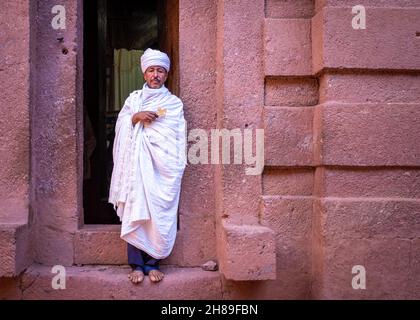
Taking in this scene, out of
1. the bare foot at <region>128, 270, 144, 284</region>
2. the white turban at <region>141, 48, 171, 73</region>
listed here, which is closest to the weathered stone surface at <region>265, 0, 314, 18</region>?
the white turban at <region>141, 48, 171, 73</region>

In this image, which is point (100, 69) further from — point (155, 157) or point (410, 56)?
point (410, 56)

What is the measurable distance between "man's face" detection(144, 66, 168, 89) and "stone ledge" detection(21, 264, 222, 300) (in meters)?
1.67

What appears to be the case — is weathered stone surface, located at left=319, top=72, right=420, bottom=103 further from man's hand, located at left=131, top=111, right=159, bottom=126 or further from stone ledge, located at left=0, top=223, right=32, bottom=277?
stone ledge, located at left=0, top=223, right=32, bottom=277

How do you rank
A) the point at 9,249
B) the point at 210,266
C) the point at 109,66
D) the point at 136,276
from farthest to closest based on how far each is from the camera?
the point at 109,66 < the point at 210,266 < the point at 136,276 < the point at 9,249

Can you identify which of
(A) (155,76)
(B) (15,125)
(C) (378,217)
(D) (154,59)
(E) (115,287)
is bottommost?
(E) (115,287)

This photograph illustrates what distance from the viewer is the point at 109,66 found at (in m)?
6.61

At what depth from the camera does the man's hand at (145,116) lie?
12.0 feet

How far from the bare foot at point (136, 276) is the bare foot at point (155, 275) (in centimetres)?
7

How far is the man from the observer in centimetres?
360

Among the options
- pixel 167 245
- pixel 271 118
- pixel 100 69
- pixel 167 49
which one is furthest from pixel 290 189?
pixel 100 69

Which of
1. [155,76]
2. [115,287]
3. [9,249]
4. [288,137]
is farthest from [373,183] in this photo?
[9,249]

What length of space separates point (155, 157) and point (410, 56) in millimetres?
2226

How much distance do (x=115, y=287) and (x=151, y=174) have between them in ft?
3.22

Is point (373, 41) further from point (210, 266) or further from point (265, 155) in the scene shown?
point (210, 266)
